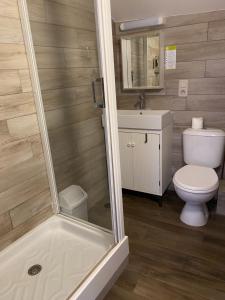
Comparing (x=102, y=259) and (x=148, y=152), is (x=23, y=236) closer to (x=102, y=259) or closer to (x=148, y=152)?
(x=102, y=259)

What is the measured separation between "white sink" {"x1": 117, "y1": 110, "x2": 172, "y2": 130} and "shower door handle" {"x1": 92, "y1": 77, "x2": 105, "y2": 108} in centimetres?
86

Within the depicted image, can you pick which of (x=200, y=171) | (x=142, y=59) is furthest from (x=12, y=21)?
(x=200, y=171)

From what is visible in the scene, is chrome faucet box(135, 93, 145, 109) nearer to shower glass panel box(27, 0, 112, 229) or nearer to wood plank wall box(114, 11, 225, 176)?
wood plank wall box(114, 11, 225, 176)

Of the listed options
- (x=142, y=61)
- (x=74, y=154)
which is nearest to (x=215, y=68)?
(x=142, y=61)

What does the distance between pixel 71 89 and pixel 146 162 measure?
3.43ft

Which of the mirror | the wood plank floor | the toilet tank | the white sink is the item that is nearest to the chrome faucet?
the mirror

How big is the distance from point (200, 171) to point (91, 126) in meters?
1.09

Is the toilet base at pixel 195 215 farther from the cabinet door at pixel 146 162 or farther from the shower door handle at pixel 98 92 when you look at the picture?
the shower door handle at pixel 98 92

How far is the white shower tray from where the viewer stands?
140 cm

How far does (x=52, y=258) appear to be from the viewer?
1.62m

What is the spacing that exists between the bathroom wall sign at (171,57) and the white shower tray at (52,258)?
1.66 metres

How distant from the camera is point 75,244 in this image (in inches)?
68.4

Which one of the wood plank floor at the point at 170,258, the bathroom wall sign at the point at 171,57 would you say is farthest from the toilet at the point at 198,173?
the bathroom wall sign at the point at 171,57

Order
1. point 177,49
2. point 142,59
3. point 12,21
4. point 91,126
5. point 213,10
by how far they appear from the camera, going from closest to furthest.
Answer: point 12,21 < point 91,126 < point 213,10 < point 177,49 < point 142,59
